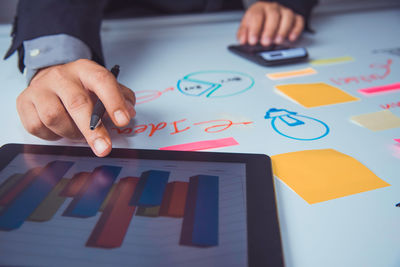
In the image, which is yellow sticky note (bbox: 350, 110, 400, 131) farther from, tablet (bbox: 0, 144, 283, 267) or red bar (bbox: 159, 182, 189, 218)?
red bar (bbox: 159, 182, 189, 218)

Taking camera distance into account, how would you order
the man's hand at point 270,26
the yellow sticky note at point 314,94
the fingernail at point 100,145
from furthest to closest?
the man's hand at point 270,26, the yellow sticky note at point 314,94, the fingernail at point 100,145

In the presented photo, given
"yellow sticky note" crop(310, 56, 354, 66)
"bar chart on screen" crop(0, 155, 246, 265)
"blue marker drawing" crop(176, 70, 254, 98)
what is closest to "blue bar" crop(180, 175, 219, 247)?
"bar chart on screen" crop(0, 155, 246, 265)

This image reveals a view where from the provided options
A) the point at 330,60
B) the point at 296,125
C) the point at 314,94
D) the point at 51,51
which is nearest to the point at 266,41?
the point at 330,60

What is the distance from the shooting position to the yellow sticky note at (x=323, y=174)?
33cm

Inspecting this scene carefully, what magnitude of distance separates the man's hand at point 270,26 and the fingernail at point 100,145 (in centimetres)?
52

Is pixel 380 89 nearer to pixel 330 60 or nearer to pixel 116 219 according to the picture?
pixel 330 60

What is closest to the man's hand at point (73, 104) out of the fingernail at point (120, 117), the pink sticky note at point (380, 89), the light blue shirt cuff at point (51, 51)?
the fingernail at point (120, 117)

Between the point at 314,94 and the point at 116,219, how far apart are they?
0.40 metres

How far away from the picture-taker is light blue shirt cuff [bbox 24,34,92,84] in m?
0.54

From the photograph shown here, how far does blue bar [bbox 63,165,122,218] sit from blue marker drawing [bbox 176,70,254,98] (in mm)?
249

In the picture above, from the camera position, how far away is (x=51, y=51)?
1.81ft

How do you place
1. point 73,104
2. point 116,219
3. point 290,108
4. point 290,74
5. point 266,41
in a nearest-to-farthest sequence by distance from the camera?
point 116,219 → point 73,104 → point 290,108 → point 290,74 → point 266,41

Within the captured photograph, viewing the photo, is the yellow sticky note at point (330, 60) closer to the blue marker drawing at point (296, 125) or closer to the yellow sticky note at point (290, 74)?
the yellow sticky note at point (290, 74)

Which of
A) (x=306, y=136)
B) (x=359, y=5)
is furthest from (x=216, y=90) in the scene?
(x=359, y=5)
